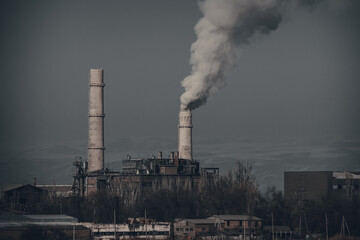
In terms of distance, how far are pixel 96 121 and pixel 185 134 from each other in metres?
10.0

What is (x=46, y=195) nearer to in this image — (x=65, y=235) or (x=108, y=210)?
(x=108, y=210)

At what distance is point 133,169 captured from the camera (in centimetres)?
11238

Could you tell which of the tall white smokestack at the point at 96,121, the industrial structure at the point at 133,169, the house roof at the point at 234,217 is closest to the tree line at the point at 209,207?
the industrial structure at the point at 133,169

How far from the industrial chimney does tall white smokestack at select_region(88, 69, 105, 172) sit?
29.2 feet

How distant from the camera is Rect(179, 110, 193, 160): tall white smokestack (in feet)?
362

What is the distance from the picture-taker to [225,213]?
102 metres

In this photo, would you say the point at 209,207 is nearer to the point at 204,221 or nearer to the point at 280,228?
the point at 280,228

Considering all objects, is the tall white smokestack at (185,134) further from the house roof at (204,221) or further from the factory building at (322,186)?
the house roof at (204,221)

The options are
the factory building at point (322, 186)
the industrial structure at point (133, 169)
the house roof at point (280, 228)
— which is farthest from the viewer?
the industrial structure at point (133, 169)

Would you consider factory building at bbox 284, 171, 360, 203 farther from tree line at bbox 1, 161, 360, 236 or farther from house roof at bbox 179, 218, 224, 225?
house roof at bbox 179, 218, 224, 225

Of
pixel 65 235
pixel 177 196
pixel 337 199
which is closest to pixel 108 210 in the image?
pixel 177 196

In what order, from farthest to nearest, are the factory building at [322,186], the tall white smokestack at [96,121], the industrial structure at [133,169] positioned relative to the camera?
the tall white smokestack at [96,121], the industrial structure at [133,169], the factory building at [322,186]

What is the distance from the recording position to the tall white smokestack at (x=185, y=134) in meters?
110

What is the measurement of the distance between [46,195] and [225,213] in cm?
2225
